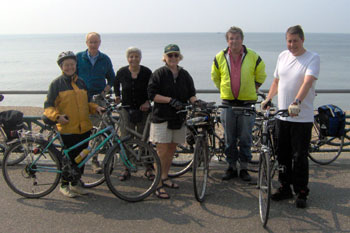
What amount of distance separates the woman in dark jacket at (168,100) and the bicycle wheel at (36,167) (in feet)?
3.95

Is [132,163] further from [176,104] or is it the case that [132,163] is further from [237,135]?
[237,135]

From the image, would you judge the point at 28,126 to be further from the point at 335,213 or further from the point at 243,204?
the point at 335,213

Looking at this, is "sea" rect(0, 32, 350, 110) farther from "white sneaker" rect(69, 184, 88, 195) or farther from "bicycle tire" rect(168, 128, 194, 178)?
"white sneaker" rect(69, 184, 88, 195)

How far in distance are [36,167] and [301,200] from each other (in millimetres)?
3049

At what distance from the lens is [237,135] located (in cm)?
482

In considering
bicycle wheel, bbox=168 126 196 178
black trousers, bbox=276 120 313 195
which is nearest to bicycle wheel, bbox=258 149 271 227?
black trousers, bbox=276 120 313 195

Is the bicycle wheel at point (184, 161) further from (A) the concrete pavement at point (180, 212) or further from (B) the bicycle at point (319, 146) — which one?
(B) the bicycle at point (319, 146)

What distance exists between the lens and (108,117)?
4.39m

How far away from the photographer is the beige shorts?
4340mm

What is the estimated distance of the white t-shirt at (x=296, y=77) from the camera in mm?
3760

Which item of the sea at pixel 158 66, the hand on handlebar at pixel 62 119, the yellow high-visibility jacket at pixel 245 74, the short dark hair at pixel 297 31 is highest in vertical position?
the short dark hair at pixel 297 31

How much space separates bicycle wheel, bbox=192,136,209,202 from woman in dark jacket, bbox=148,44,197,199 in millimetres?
303

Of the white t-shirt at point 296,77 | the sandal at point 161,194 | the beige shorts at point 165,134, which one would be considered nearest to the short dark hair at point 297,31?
the white t-shirt at point 296,77

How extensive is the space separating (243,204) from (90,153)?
74.2 inches
